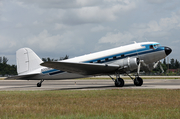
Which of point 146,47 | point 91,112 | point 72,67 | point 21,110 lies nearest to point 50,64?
point 72,67

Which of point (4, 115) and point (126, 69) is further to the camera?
point (126, 69)

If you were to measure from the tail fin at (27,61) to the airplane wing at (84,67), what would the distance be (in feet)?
20.6

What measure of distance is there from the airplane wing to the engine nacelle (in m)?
0.56

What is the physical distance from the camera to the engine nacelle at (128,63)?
2463 centimetres

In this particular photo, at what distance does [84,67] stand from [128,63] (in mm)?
4666

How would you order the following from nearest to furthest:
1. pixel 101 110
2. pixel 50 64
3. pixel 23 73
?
pixel 101 110 → pixel 50 64 → pixel 23 73

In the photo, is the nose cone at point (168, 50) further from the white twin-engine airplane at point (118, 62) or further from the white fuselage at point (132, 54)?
the white fuselage at point (132, 54)

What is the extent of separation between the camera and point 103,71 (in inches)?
1029

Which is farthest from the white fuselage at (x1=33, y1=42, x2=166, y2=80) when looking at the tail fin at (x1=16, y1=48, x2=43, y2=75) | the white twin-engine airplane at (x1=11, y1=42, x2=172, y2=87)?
the tail fin at (x1=16, y1=48, x2=43, y2=75)

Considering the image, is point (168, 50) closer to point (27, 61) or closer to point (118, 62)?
point (118, 62)

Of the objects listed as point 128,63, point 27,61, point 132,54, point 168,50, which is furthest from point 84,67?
point 27,61

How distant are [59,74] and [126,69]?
8.07 metres

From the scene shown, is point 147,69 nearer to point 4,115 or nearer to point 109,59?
point 109,59

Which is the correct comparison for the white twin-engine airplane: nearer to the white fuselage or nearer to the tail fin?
the white fuselage
